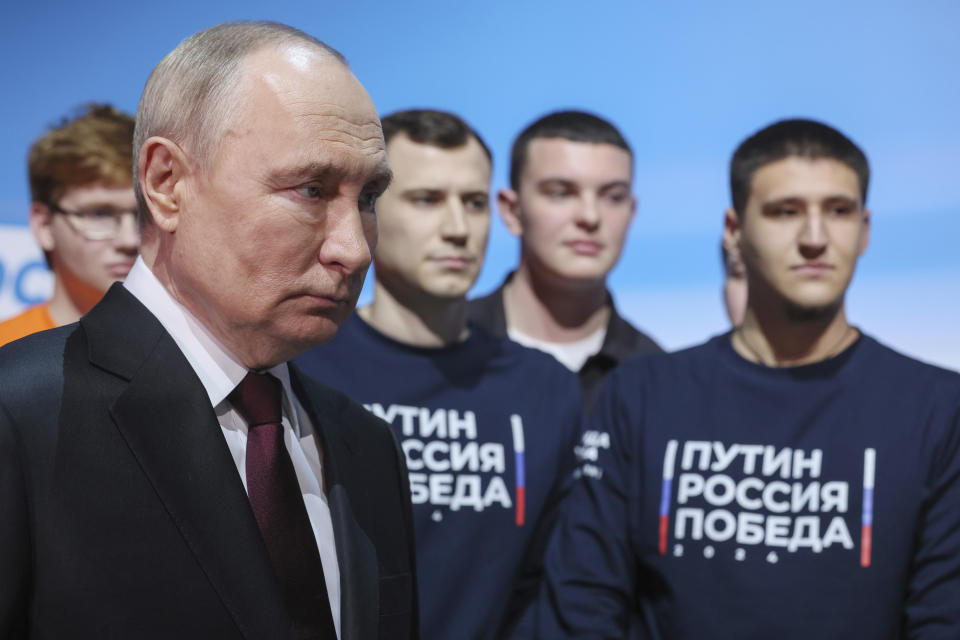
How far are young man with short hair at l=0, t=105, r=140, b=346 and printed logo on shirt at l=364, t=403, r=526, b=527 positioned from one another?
2.39 feet

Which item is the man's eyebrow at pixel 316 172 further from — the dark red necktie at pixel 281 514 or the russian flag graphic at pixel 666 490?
the russian flag graphic at pixel 666 490

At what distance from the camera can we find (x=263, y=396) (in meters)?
1.17

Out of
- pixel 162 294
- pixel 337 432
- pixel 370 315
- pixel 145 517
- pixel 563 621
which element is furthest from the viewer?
pixel 370 315

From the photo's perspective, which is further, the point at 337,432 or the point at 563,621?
the point at 563,621

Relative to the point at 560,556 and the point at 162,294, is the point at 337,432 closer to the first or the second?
the point at 162,294

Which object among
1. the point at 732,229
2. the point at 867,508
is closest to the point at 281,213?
the point at 867,508

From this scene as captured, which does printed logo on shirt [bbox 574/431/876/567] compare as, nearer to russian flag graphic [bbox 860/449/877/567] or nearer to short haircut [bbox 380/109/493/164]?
russian flag graphic [bbox 860/449/877/567]

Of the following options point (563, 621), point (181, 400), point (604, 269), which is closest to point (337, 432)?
point (181, 400)

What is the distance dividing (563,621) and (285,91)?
1.58 meters

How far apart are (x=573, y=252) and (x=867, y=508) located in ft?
4.41

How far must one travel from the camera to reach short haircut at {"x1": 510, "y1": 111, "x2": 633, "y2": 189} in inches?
134

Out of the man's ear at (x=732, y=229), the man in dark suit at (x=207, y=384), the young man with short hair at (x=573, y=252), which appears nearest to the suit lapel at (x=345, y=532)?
the man in dark suit at (x=207, y=384)

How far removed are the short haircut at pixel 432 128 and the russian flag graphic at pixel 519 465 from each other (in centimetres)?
80

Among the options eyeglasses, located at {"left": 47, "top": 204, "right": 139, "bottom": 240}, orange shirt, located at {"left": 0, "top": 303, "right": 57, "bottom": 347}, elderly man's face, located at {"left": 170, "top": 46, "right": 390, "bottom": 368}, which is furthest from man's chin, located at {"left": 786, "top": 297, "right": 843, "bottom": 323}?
orange shirt, located at {"left": 0, "top": 303, "right": 57, "bottom": 347}
